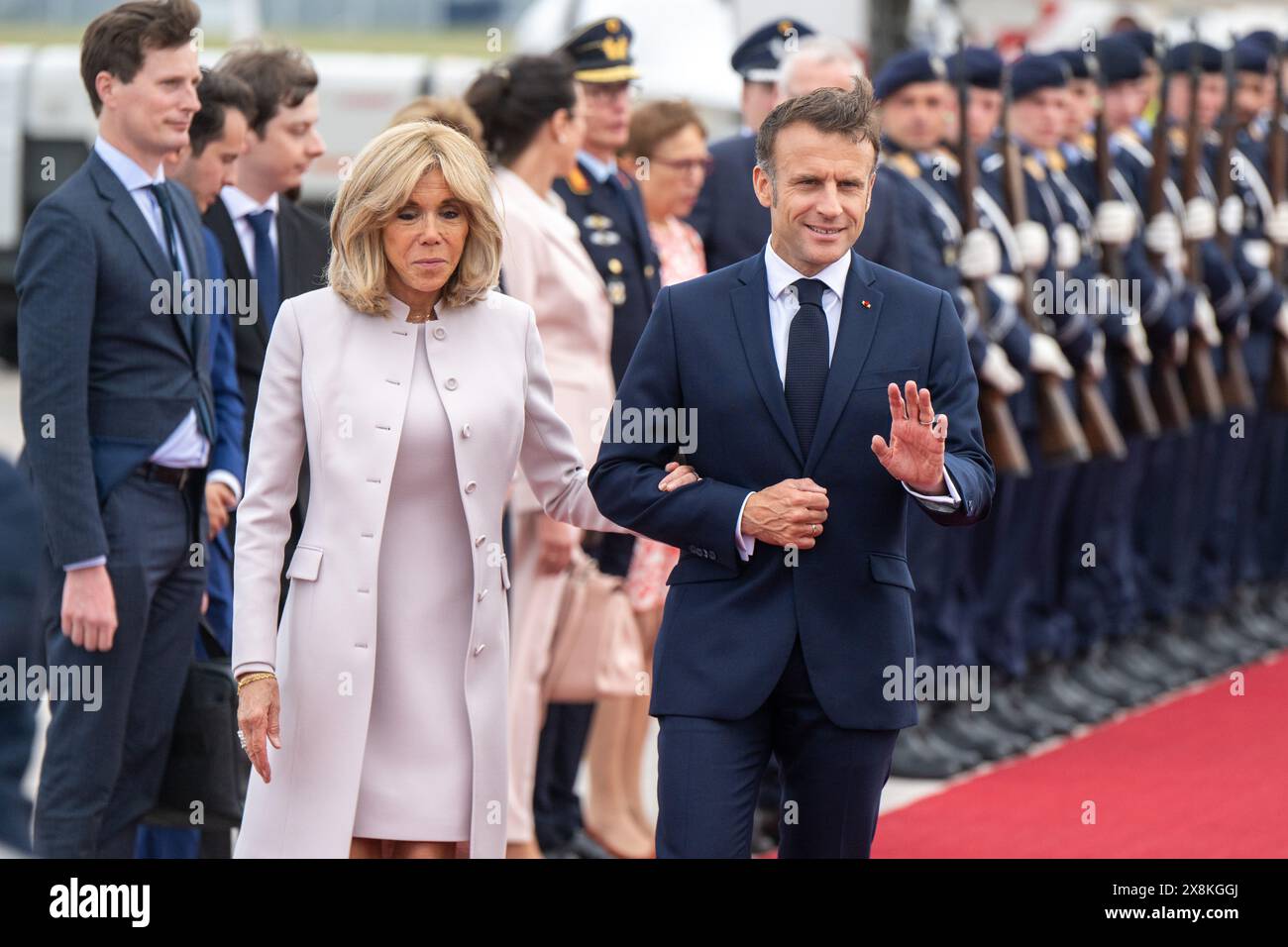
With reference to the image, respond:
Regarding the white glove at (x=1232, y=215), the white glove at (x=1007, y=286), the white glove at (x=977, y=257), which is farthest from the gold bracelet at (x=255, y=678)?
the white glove at (x=1232, y=215)

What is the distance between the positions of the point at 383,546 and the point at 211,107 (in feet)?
5.51

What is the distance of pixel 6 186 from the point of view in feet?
61.6

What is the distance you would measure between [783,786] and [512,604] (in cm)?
202

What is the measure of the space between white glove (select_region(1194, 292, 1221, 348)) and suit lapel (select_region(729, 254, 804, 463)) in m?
5.39

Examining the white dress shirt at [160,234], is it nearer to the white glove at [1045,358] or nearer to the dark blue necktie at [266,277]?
the dark blue necktie at [266,277]

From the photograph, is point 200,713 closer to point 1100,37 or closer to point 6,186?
point 1100,37

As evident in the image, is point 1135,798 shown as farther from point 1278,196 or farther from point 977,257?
point 1278,196

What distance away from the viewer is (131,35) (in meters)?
4.74

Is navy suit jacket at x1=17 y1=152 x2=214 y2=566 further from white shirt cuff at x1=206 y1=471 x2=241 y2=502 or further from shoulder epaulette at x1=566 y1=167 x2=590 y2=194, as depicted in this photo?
shoulder epaulette at x1=566 y1=167 x2=590 y2=194

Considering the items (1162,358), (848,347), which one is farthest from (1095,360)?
(848,347)

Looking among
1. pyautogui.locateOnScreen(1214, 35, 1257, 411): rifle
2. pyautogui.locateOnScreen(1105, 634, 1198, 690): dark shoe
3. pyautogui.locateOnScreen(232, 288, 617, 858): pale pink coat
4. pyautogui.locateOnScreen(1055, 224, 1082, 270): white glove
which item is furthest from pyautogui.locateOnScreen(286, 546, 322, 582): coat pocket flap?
pyautogui.locateOnScreen(1214, 35, 1257, 411): rifle

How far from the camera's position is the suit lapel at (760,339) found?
3.78 meters

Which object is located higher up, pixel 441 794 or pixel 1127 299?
pixel 1127 299

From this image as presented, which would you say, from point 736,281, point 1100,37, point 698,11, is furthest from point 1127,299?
point 698,11
